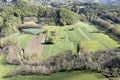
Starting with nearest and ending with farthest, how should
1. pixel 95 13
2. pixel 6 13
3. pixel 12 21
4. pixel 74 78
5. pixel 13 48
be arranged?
pixel 74 78 → pixel 13 48 → pixel 12 21 → pixel 6 13 → pixel 95 13

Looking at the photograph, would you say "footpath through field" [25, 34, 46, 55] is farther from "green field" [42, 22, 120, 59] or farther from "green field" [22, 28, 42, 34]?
"green field" [22, 28, 42, 34]

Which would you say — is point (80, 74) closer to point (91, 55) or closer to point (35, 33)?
point (91, 55)

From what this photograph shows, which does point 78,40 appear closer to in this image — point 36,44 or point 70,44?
point 70,44

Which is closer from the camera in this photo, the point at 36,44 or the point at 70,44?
the point at 70,44

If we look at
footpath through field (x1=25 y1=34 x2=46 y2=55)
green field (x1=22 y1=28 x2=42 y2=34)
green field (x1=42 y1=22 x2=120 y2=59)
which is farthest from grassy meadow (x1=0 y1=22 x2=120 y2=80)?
green field (x1=22 y1=28 x2=42 y2=34)

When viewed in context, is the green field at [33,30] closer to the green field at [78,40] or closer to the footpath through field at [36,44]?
the green field at [78,40]

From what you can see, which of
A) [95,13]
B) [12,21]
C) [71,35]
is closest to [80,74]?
[71,35]

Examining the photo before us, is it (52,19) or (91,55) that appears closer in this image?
(91,55)

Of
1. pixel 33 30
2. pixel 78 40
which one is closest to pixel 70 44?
pixel 78 40

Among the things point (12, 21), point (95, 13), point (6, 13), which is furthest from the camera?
point (95, 13)
